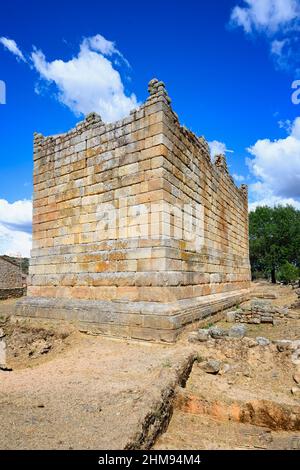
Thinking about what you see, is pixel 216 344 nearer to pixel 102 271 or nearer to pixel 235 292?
pixel 102 271

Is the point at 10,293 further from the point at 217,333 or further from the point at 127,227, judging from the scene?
the point at 217,333

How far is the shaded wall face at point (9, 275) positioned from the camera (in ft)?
81.1

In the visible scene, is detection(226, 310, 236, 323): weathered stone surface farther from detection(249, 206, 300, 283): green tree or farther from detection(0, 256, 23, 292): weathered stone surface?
detection(249, 206, 300, 283): green tree

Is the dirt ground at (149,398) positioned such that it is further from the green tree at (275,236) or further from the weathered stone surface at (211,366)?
the green tree at (275,236)

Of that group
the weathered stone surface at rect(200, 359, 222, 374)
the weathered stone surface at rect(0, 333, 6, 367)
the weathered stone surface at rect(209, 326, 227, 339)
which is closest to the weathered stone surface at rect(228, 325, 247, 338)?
the weathered stone surface at rect(209, 326, 227, 339)

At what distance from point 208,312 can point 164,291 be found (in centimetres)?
229

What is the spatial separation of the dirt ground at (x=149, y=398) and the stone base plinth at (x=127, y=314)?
0.32 m

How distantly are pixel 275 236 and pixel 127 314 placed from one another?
35.3 meters

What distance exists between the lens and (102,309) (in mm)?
7285

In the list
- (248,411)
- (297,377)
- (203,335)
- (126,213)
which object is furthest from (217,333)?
(126,213)

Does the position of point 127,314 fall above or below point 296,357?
above

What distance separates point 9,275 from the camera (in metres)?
25.3

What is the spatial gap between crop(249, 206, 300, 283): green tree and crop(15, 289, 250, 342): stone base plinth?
104 feet
